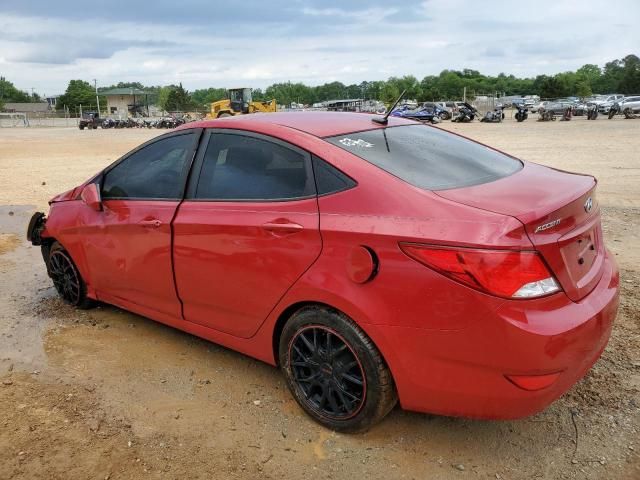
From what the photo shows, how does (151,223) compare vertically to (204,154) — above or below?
below

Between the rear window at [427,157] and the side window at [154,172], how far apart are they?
110 centimetres

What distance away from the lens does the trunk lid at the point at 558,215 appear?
7.97 ft

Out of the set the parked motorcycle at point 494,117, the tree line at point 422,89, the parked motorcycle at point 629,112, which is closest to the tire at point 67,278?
the parked motorcycle at point 494,117

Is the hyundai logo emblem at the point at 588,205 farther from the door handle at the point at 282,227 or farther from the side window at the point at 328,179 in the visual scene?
the door handle at the point at 282,227

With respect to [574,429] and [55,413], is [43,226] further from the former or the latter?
[574,429]

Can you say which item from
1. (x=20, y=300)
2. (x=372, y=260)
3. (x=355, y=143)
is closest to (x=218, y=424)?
(x=372, y=260)

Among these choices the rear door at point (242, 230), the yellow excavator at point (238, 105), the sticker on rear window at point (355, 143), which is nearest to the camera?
the rear door at point (242, 230)

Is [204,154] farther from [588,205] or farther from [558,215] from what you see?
[588,205]

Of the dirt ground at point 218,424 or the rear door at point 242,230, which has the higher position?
the rear door at point 242,230

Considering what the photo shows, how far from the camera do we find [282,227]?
293 centimetres

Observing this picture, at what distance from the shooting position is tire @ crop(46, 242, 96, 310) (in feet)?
15.2

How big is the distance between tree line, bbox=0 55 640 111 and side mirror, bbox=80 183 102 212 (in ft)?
284

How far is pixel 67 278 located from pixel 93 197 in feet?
3.32

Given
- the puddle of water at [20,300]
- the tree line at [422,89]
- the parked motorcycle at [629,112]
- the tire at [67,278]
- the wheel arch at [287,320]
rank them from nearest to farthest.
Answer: the wheel arch at [287,320], the puddle of water at [20,300], the tire at [67,278], the parked motorcycle at [629,112], the tree line at [422,89]
